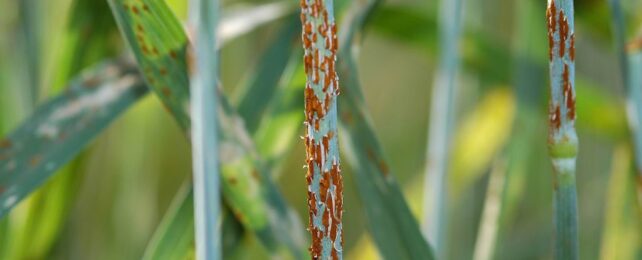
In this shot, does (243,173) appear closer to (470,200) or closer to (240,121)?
(240,121)

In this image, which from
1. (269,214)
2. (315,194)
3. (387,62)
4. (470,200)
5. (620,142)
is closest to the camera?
(315,194)

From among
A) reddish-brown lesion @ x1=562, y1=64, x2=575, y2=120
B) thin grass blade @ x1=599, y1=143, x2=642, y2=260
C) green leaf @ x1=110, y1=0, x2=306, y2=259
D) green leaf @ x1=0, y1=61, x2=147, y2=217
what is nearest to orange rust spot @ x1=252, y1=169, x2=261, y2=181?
green leaf @ x1=110, y1=0, x2=306, y2=259

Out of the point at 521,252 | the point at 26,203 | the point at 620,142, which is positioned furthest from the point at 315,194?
the point at 521,252

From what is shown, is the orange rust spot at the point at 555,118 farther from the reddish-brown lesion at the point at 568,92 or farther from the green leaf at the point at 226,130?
the green leaf at the point at 226,130

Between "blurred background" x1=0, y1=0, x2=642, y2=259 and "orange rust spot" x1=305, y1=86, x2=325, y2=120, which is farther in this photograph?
"blurred background" x1=0, y1=0, x2=642, y2=259

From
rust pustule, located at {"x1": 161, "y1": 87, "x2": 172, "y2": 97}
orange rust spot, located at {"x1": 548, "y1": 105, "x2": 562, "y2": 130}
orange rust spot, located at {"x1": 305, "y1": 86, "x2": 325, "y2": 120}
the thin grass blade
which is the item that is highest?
orange rust spot, located at {"x1": 305, "y1": 86, "x2": 325, "y2": 120}

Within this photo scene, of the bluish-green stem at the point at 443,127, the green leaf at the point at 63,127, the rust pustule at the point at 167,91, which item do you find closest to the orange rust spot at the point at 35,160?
the green leaf at the point at 63,127

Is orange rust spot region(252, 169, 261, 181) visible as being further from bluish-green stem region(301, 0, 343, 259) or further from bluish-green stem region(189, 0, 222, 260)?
bluish-green stem region(301, 0, 343, 259)
